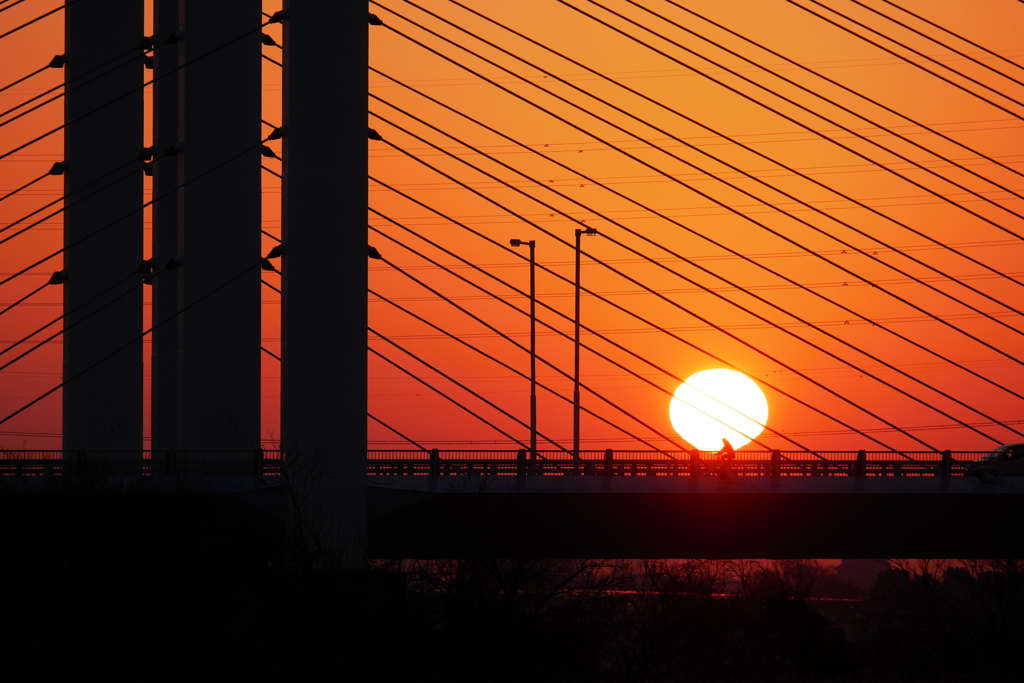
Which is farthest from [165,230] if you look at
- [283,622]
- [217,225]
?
[283,622]

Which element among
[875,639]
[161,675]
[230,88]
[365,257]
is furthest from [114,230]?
[875,639]

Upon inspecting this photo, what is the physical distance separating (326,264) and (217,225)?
6.80 m

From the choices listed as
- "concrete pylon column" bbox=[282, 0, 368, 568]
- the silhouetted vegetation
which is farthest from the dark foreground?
"concrete pylon column" bbox=[282, 0, 368, 568]

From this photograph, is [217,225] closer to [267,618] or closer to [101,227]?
[101,227]

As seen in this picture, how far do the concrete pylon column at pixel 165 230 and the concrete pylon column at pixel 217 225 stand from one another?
9.82 ft

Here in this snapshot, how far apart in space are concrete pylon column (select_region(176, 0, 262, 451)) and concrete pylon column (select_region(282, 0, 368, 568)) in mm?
6067

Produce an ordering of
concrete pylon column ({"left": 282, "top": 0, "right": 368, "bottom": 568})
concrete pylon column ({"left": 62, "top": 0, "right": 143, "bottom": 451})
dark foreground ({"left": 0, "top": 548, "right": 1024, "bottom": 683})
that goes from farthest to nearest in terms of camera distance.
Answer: concrete pylon column ({"left": 62, "top": 0, "right": 143, "bottom": 451}) → concrete pylon column ({"left": 282, "top": 0, "right": 368, "bottom": 568}) → dark foreground ({"left": 0, "top": 548, "right": 1024, "bottom": 683})

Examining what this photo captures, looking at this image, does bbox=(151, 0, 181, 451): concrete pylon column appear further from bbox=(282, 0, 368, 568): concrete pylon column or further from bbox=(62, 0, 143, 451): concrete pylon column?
bbox=(282, 0, 368, 568): concrete pylon column

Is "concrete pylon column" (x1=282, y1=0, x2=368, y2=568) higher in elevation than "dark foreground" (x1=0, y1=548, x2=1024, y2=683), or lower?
higher

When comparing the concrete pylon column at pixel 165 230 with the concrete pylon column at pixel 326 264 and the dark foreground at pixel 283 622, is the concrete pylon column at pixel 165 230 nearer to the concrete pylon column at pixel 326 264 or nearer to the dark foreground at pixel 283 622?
the dark foreground at pixel 283 622

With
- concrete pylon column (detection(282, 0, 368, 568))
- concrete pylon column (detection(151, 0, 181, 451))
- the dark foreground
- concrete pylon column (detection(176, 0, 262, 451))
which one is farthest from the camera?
concrete pylon column (detection(151, 0, 181, 451))

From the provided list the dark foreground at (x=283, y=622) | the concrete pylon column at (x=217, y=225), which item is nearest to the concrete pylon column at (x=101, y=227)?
the concrete pylon column at (x=217, y=225)

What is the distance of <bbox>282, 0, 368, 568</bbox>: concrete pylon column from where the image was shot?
25.3 m

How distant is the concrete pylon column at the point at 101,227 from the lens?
36.8m
